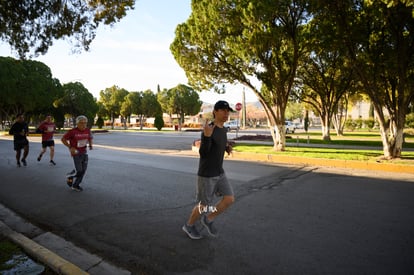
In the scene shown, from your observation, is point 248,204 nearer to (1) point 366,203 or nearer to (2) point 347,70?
(1) point 366,203

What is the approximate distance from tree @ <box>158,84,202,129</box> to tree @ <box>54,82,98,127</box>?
13719 mm

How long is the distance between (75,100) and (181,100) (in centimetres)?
1768

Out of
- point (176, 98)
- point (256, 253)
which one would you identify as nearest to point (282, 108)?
point (256, 253)

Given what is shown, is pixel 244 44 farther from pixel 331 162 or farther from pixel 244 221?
pixel 244 221

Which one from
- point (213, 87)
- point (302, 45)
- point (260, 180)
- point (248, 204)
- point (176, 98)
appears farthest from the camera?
point (176, 98)

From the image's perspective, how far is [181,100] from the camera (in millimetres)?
50406

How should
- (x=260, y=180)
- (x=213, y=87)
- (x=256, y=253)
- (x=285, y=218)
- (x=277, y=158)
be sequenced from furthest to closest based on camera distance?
(x=213, y=87) < (x=277, y=158) < (x=260, y=180) < (x=285, y=218) < (x=256, y=253)

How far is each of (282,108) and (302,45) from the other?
3048 millimetres

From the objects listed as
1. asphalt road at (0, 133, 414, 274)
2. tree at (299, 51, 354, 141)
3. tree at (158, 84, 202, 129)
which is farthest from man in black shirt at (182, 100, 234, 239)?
tree at (158, 84, 202, 129)

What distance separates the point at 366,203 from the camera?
5191 mm

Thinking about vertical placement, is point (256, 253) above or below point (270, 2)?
below

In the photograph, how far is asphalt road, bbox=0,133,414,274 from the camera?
10.0 ft

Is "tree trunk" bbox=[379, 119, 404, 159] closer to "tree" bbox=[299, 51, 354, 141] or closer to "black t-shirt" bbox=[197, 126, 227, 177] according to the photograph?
"tree" bbox=[299, 51, 354, 141]

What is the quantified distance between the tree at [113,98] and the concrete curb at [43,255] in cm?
5721
